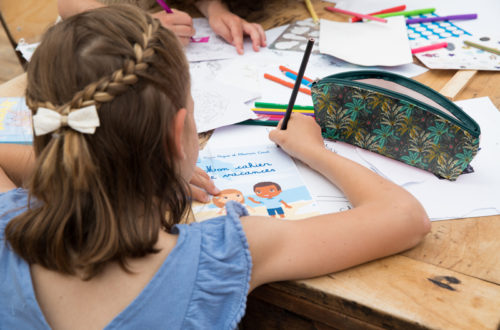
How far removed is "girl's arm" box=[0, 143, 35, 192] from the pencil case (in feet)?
1.71

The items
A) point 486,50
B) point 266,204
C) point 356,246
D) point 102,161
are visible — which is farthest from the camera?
point 486,50

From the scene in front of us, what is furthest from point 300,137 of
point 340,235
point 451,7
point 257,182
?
point 451,7

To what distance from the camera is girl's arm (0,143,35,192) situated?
0.70 m

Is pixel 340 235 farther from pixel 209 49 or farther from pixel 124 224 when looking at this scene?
pixel 209 49

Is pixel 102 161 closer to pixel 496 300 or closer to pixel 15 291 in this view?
pixel 15 291

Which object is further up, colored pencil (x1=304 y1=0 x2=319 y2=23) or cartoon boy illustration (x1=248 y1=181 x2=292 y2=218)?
colored pencil (x1=304 y1=0 x2=319 y2=23)

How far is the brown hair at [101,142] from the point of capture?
0.43 meters

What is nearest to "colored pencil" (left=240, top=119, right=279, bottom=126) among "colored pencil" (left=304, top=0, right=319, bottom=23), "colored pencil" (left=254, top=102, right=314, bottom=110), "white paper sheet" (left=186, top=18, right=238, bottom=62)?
"colored pencil" (left=254, top=102, right=314, bottom=110)

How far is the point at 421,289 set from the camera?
52 cm

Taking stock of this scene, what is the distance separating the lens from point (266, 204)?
65 centimetres

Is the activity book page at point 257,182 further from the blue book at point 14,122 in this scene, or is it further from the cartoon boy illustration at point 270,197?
the blue book at point 14,122

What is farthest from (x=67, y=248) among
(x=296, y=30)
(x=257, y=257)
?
(x=296, y=30)

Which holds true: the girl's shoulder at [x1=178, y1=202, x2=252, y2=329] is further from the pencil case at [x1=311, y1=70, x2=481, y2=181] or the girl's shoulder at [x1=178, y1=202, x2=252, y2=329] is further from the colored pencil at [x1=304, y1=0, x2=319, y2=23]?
the colored pencil at [x1=304, y1=0, x2=319, y2=23]

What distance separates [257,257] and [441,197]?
333 mm
